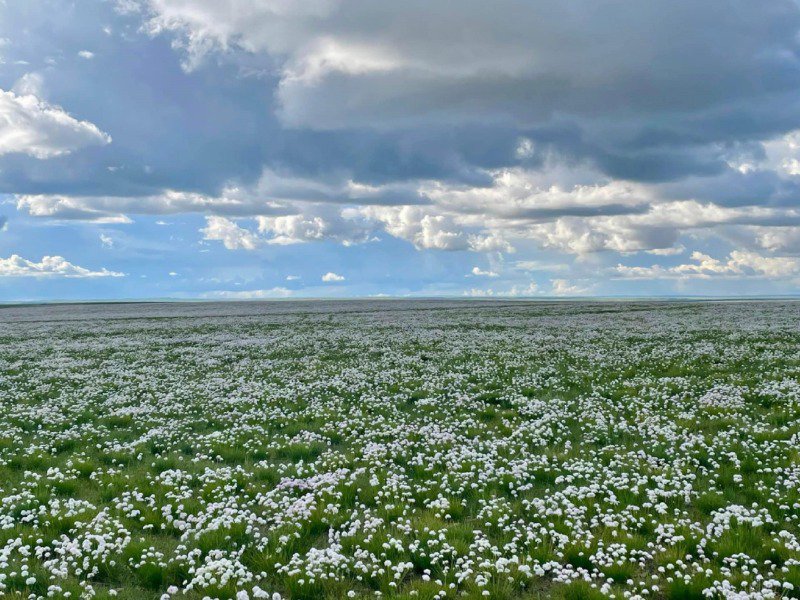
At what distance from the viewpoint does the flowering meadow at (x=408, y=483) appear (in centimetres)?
789

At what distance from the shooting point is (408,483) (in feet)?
37.5

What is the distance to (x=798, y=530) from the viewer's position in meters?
8.94

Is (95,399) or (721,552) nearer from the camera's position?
(721,552)

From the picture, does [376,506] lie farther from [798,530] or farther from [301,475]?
[798,530]

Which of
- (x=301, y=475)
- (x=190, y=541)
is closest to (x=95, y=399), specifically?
(x=301, y=475)

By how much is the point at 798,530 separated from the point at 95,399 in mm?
21973

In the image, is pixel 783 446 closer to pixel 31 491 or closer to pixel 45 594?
pixel 45 594

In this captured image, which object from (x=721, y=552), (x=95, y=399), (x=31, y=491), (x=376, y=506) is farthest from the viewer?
(x=95, y=399)

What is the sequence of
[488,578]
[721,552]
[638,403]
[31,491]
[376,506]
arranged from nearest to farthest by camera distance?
[488,578] < [721,552] < [376,506] < [31,491] < [638,403]

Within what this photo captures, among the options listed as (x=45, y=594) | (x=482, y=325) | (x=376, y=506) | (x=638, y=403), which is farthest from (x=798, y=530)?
(x=482, y=325)

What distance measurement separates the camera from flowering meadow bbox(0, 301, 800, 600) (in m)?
7.89

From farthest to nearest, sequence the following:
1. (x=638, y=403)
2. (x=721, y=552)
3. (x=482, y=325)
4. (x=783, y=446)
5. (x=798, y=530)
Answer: (x=482, y=325)
(x=638, y=403)
(x=783, y=446)
(x=798, y=530)
(x=721, y=552)

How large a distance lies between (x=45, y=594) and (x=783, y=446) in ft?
49.9

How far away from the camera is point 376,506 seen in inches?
412
